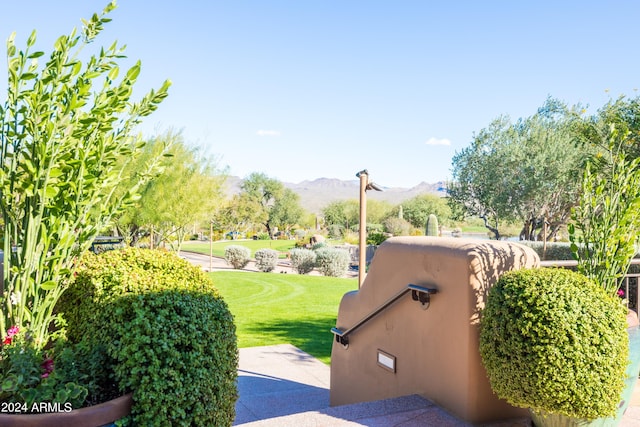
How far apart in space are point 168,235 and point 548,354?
17.7m

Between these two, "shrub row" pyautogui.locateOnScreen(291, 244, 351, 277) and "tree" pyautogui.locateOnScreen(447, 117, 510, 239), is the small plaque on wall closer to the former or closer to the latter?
"shrub row" pyautogui.locateOnScreen(291, 244, 351, 277)

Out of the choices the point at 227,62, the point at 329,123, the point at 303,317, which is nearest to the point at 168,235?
the point at 227,62

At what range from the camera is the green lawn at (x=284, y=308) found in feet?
28.1

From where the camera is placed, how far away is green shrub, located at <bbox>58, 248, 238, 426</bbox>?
75.4 inches

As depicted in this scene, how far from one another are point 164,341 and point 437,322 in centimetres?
222

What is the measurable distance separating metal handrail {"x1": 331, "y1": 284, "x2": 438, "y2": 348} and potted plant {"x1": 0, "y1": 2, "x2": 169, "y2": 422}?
239 centimetres

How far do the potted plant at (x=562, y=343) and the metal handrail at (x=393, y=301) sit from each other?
2.10ft

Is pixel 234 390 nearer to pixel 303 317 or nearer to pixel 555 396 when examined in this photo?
pixel 555 396

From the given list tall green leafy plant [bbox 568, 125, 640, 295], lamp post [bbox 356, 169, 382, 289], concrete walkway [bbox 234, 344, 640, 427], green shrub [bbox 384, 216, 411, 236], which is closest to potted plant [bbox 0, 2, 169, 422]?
concrete walkway [bbox 234, 344, 640, 427]

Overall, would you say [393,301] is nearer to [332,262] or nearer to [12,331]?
[12,331]

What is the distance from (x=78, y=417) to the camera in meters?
1.78

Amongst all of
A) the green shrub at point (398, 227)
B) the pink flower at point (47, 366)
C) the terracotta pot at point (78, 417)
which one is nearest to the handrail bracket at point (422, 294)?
the terracotta pot at point (78, 417)

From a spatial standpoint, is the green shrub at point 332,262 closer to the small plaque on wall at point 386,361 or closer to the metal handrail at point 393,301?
the metal handrail at point 393,301

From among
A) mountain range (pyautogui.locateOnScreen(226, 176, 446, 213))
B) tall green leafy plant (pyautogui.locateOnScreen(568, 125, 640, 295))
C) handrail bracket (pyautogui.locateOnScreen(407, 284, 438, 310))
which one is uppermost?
mountain range (pyautogui.locateOnScreen(226, 176, 446, 213))
